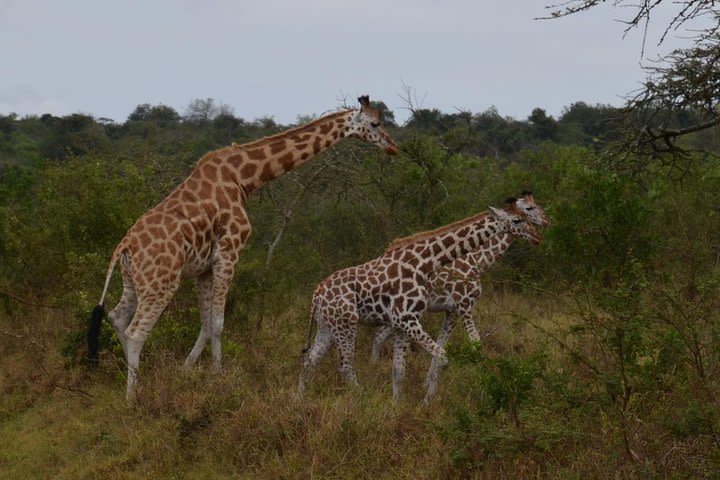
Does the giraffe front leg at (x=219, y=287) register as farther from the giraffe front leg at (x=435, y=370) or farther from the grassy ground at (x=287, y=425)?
the giraffe front leg at (x=435, y=370)

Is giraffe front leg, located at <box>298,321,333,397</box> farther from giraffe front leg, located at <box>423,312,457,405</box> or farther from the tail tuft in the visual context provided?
the tail tuft

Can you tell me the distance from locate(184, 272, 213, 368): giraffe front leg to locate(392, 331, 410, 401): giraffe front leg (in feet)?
5.53

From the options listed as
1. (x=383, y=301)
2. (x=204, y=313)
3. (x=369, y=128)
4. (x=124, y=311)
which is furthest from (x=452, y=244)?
(x=124, y=311)

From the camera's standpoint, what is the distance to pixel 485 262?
8.69 metres

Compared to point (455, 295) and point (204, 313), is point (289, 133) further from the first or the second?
point (455, 295)

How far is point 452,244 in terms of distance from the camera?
26.8ft

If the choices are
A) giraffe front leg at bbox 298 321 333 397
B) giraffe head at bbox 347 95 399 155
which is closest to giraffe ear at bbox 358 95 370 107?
giraffe head at bbox 347 95 399 155

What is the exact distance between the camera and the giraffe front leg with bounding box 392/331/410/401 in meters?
7.53

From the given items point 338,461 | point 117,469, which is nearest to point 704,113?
point 338,461

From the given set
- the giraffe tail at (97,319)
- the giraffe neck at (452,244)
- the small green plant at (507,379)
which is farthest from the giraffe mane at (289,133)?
the small green plant at (507,379)

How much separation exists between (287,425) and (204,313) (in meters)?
2.06

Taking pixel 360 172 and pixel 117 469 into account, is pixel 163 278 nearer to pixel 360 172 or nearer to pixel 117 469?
pixel 117 469

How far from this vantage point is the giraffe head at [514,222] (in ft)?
27.9

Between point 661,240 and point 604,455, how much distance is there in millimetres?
6602
